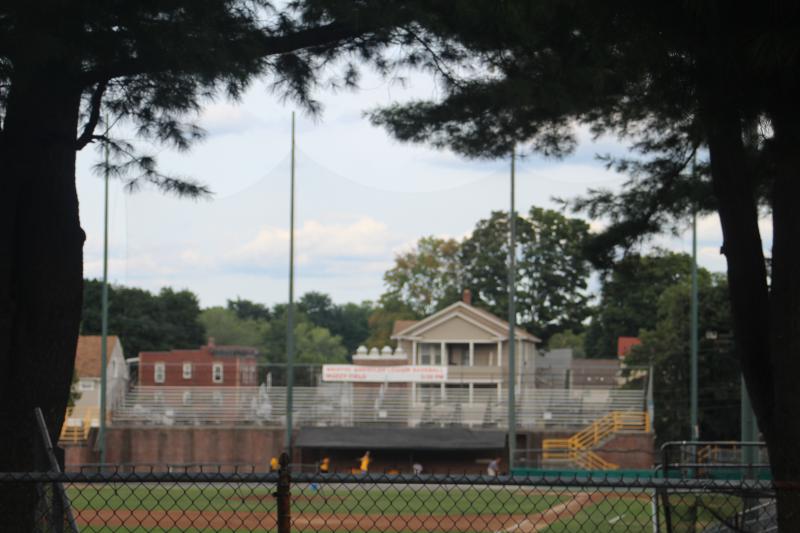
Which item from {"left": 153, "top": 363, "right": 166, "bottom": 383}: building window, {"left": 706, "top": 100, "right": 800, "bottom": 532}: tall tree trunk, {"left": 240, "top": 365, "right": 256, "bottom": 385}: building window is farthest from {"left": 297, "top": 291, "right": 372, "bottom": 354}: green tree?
{"left": 706, "top": 100, "right": 800, "bottom": 532}: tall tree trunk

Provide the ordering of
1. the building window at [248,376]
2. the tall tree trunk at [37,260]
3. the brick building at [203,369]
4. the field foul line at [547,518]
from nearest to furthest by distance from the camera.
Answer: the tall tree trunk at [37,260] < the field foul line at [547,518] < the brick building at [203,369] < the building window at [248,376]

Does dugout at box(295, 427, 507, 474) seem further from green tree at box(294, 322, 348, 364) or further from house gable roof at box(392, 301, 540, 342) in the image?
green tree at box(294, 322, 348, 364)

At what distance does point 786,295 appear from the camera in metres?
7.50

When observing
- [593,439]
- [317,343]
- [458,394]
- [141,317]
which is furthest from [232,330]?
[593,439]

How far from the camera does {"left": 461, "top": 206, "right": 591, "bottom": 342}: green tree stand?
231ft

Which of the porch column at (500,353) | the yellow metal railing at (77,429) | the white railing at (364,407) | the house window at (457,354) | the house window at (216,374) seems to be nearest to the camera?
the yellow metal railing at (77,429)

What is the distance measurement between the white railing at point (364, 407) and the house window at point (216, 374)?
37.9ft

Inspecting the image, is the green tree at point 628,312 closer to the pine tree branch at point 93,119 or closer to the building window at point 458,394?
the building window at point 458,394

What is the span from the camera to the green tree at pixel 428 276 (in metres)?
74.5

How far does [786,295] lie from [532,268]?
214 ft

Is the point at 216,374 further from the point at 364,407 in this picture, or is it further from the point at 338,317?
the point at 338,317

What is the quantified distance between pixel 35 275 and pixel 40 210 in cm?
53

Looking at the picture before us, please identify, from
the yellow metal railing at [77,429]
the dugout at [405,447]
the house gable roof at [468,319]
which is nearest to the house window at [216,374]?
the yellow metal railing at [77,429]

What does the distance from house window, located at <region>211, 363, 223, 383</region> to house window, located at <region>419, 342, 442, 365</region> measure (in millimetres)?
11341
